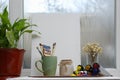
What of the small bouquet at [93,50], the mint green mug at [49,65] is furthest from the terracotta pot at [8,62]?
the small bouquet at [93,50]

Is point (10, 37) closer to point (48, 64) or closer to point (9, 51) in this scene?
point (9, 51)

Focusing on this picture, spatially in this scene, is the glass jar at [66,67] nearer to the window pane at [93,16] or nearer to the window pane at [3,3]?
the window pane at [93,16]

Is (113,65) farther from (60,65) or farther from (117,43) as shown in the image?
(60,65)

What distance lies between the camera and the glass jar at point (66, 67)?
1.48 m

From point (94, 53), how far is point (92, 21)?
28 centimetres

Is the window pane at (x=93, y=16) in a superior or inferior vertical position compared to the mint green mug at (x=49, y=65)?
superior

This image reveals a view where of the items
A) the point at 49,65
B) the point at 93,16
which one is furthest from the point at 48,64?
the point at 93,16

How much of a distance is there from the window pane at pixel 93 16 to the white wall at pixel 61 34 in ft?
0.40

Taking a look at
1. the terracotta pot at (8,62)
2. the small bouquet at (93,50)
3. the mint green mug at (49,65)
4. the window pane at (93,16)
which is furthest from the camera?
the window pane at (93,16)

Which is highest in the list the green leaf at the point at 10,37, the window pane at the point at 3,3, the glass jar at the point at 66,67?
the window pane at the point at 3,3

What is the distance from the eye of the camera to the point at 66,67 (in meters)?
1.48

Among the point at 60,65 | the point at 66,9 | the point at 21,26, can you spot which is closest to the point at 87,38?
the point at 66,9

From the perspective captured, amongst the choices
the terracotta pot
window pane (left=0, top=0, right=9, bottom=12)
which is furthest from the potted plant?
window pane (left=0, top=0, right=9, bottom=12)

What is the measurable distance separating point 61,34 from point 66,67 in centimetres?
25
